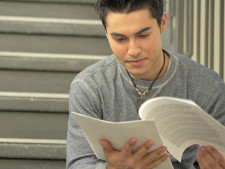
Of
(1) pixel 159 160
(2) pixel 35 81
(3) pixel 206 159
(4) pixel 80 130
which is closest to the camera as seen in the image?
(1) pixel 159 160

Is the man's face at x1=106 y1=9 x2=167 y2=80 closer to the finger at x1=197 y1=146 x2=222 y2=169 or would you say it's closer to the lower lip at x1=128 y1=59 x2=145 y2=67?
the lower lip at x1=128 y1=59 x2=145 y2=67

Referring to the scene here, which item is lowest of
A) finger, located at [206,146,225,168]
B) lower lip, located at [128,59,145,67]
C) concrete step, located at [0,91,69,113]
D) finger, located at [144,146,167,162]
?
concrete step, located at [0,91,69,113]

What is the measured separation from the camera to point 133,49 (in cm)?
175

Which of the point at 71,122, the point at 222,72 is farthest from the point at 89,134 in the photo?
the point at 222,72

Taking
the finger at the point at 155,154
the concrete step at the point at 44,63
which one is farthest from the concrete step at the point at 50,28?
the finger at the point at 155,154

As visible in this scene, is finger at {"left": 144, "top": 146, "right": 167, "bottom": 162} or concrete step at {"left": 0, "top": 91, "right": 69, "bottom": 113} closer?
finger at {"left": 144, "top": 146, "right": 167, "bottom": 162}

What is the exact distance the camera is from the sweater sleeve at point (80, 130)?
5.99ft

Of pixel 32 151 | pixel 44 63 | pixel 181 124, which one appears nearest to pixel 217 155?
pixel 181 124

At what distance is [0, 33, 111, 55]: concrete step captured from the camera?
10.2 ft

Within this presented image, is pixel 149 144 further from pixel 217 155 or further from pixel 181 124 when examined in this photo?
pixel 217 155

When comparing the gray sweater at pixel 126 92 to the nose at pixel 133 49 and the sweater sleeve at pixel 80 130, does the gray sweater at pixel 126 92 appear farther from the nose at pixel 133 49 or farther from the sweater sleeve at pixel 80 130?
the nose at pixel 133 49

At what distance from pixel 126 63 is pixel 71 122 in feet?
0.97

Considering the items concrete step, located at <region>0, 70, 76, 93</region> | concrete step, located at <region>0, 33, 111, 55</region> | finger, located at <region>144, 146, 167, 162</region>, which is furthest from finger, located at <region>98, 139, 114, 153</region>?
concrete step, located at <region>0, 33, 111, 55</region>

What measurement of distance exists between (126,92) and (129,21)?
285 millimetres
